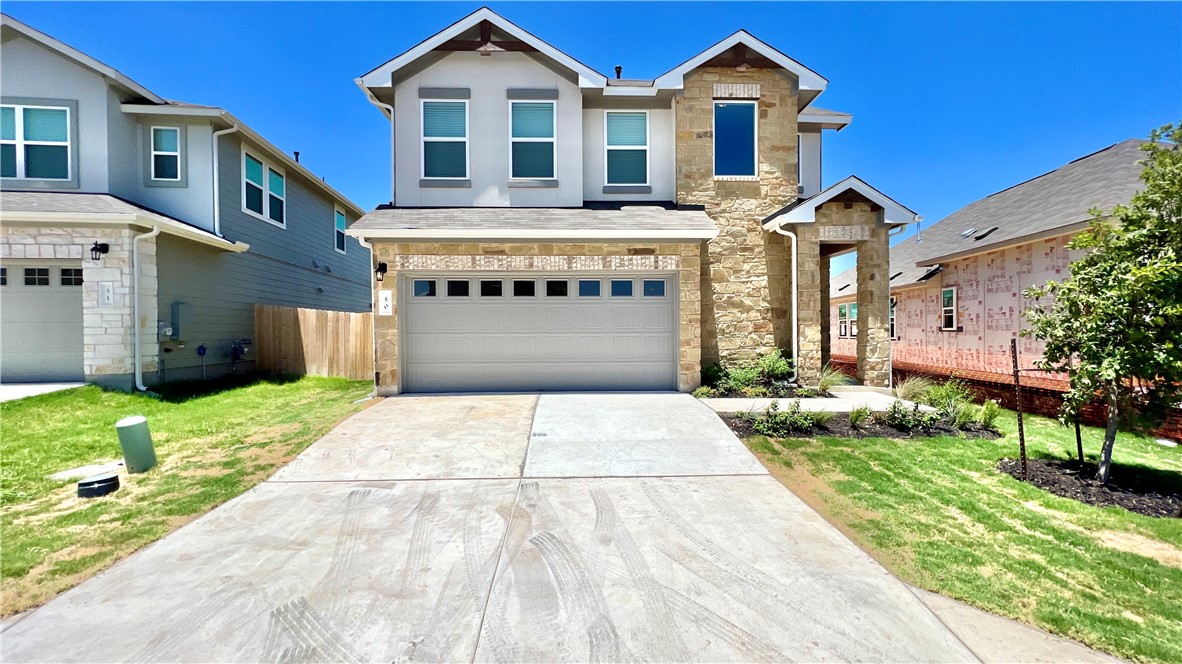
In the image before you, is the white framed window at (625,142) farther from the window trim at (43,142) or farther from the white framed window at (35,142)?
the white framed window at (35,142)

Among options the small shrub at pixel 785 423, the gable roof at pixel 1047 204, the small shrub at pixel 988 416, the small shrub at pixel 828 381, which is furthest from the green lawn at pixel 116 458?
the gable roof at pixel 1047 204

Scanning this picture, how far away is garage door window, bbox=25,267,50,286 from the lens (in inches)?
384

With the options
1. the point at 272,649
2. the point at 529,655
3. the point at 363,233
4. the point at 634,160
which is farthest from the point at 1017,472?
the point at 363,233

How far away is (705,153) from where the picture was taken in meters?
10.8

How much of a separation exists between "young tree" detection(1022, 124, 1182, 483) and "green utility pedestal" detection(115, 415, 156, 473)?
1091 centimetres

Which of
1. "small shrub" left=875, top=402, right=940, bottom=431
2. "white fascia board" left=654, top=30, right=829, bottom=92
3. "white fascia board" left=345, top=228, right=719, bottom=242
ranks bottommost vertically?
"small shrub" left=875, top=402, right=940, bottom=431

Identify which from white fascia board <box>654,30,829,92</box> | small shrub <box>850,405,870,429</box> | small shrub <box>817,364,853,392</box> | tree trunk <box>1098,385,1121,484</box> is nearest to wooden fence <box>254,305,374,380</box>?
white fascia board <box>654,30,829,92</box>

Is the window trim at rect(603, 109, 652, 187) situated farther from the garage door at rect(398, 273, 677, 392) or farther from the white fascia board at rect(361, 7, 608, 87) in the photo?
the garage door at rect(398, 273, 677, 392)

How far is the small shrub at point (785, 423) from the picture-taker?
681 centimetres

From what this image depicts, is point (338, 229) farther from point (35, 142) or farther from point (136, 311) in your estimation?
point (136, 311)

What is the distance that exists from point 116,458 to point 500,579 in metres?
6.42

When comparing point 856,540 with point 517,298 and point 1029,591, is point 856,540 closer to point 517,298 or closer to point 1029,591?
point 1029,591

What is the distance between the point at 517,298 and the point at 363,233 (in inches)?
124

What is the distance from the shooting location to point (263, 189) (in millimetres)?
13789
